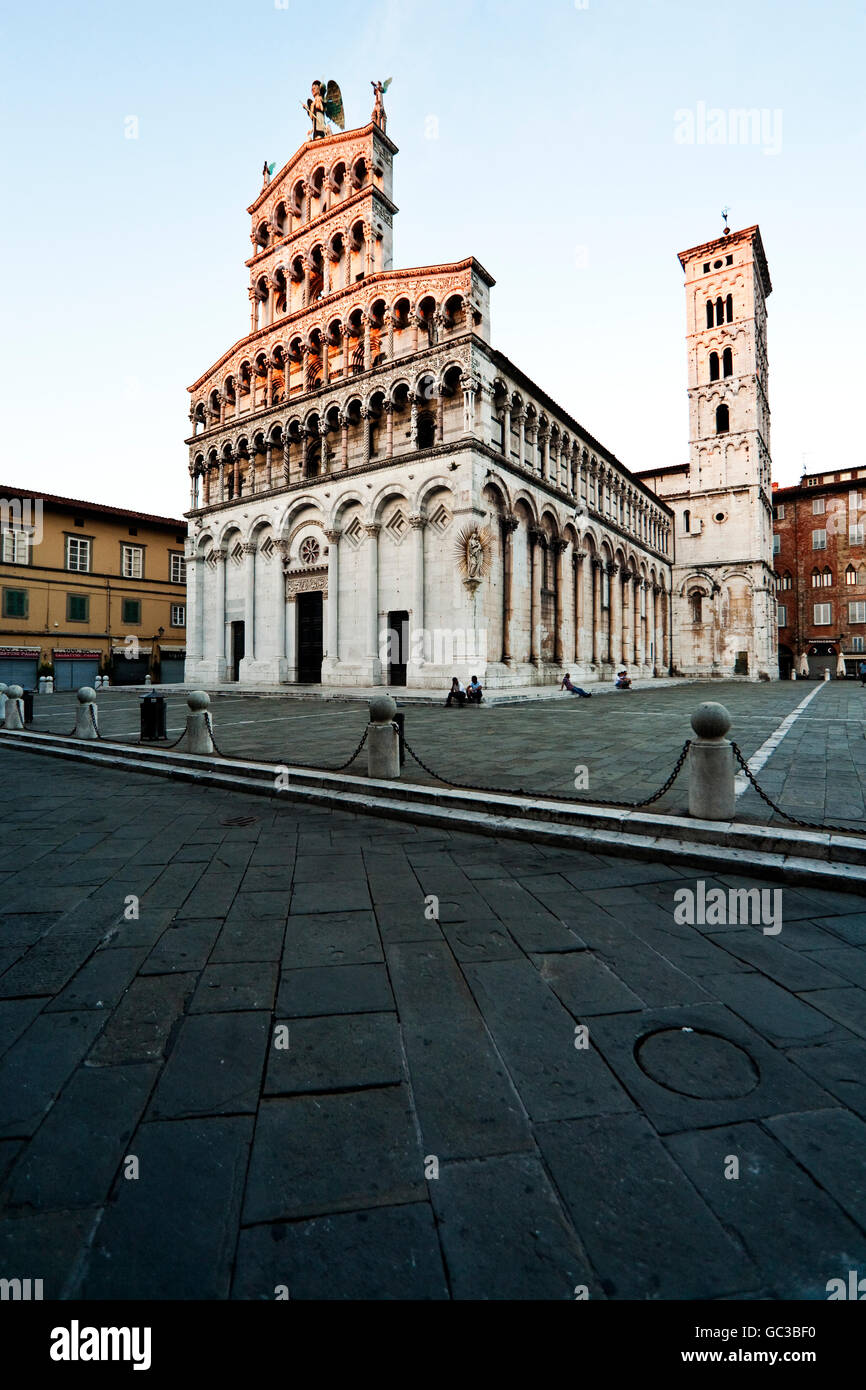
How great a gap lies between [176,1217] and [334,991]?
3.74 feet

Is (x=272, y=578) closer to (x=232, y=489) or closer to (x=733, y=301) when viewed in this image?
(x=232, y=489)

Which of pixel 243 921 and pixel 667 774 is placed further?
pixel 667 774

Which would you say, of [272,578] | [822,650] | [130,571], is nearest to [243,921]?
[272,578]

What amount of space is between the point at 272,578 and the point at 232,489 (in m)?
6.17

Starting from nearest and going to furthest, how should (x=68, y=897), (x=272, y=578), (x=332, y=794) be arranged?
1. (x=68, y=897)
2. (x=332, y=794)
3. (x=272, y=578)

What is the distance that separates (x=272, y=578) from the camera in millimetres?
27375

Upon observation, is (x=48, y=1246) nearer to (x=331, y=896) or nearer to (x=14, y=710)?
(x=331, y=896)

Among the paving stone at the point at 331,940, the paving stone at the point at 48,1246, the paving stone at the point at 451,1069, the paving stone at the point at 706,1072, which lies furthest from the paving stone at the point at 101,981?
the paving stone at the point at 706,1072

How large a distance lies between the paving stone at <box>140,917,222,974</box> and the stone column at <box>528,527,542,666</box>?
73.9ft

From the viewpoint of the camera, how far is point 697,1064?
2150 millimetres

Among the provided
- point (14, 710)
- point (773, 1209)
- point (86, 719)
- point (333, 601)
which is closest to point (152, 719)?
point (86, 719)

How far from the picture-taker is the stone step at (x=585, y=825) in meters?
4.10

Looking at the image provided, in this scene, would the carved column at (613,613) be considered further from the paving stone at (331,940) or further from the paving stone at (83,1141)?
the paving stone at (83,1141)

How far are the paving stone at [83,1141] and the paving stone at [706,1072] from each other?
165 centimetres
